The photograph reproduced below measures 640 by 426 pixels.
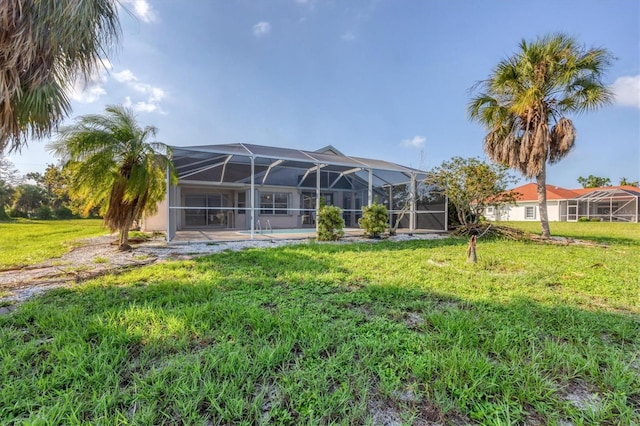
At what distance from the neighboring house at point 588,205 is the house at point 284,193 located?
12882mm

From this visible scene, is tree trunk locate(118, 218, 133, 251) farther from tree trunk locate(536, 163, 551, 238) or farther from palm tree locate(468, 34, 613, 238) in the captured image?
tree trunk locate(536, 163, 551, 238)

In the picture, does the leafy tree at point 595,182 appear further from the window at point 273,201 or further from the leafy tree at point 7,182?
the leafy tree at point 7,182

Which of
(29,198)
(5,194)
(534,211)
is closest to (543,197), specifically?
(534,211)

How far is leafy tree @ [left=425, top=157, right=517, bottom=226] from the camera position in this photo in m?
9.60

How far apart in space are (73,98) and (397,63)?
11.0m

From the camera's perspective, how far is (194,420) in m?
1.53

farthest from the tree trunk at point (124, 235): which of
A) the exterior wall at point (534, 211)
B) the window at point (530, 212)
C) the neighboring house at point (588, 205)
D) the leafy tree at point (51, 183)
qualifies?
the window at point (530, 212)

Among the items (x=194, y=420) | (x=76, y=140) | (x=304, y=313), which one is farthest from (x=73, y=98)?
(x=194, y=420)

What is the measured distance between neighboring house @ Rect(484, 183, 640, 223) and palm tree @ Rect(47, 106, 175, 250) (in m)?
23.8

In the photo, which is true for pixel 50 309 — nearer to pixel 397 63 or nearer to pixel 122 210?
pixel 122 210

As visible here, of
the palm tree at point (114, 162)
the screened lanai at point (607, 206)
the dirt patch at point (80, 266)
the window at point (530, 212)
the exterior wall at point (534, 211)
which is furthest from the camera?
the window at point (530, 212)

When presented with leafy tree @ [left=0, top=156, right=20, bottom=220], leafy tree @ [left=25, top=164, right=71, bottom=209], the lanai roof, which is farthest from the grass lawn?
leafy tree @ [left=0, top=156, right=20, bottom=220]

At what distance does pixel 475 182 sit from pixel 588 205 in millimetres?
26267

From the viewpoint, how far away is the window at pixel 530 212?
27.9 metres
